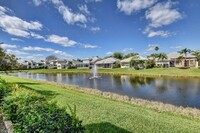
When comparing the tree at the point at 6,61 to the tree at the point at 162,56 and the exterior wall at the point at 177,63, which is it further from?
the exterior wall at the point at 177,63

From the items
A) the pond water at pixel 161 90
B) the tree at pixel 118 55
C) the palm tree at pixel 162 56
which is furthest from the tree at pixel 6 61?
the tree at pixel 118 55

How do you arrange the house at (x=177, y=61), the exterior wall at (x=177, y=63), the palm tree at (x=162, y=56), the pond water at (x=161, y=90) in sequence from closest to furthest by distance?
the pond water at (x=161, y=90) → the house at (x=177, y=61) → the exterior wall at (x=177, y=63) → the palm tree at (x=162, y=56)

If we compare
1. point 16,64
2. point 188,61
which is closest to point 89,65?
point 188,61

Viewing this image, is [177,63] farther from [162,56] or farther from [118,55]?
[118,55]

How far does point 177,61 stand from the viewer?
6806cm

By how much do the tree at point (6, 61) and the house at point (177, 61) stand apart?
61372 millimetres

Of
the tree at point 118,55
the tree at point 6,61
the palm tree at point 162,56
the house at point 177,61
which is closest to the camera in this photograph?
the tree at point 6,61

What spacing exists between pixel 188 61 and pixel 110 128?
225ft

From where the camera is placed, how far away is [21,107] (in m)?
5.28

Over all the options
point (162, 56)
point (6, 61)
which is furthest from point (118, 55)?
point (6, 61)

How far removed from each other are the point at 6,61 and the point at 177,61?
6566 centimetres

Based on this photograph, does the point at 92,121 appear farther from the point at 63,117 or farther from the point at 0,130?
the point at 63,117

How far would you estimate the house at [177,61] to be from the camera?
6544 centimetres

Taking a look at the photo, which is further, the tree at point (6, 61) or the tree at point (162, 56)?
the tree at point (162, 56)
